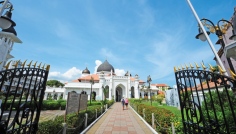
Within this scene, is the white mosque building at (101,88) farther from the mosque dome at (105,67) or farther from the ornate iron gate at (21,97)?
the ornate iron gate at (21,97)

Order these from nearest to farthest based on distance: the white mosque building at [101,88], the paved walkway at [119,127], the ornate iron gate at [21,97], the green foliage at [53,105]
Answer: the ornate iron gate at [21,97] → the paved walkway at [119,127] → the green foliage at [53,105] → the white mosque building at [101,88]

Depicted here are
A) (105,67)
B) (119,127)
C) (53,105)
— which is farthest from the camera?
(105,67)

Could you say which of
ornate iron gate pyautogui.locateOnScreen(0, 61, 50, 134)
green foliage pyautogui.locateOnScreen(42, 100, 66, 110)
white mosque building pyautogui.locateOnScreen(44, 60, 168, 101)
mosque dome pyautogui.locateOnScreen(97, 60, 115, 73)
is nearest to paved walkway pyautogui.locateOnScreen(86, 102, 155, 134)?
ornate iron gate pyautogui.locateOnScreen(0, 61, 50, 134)

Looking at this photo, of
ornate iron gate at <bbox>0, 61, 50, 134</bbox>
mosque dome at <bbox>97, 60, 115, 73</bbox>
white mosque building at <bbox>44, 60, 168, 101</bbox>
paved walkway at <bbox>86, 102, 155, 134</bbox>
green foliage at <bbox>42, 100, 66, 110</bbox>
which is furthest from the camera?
mosque dome at <bbox>97, 60, 115, 73</bbox>

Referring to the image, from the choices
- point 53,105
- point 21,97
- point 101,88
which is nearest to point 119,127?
point 21,97

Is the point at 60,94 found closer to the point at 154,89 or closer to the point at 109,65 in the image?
the point at 109,65

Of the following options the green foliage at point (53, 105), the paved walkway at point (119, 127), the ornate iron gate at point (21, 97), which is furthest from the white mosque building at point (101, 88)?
the ornate iron gate at point (21, 97)

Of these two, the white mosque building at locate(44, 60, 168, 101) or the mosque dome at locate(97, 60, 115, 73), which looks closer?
the white mosque building at locate(44, 60, 168, 101)

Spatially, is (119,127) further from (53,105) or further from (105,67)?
(105,67)

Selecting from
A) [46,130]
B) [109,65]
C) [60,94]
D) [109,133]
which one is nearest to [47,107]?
[60,94]

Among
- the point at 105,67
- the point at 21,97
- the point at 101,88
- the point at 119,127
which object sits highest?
the point at 105,67

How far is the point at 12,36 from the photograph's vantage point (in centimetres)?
1574

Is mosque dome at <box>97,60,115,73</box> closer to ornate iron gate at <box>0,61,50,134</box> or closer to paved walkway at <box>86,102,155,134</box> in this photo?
paved walkway at <box>86,102,155,134</box>

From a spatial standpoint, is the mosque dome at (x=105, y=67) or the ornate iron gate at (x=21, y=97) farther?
the mosque dome at (x=105, y=67)
